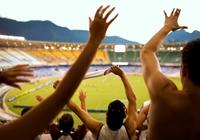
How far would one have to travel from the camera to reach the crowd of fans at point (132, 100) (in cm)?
86

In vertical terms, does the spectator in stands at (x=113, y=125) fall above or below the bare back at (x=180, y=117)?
below

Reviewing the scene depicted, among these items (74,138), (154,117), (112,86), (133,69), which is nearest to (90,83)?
(112,86)

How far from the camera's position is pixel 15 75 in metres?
0.99

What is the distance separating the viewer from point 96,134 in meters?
2.14

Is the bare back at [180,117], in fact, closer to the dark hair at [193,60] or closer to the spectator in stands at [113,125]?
the dark hair at [193,60]

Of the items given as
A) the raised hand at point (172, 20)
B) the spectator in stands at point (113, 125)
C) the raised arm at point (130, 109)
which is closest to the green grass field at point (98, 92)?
the raised arm at point (130, 109)

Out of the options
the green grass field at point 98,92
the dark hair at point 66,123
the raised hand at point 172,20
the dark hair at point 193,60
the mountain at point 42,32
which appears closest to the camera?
the dark hair at point 193,60

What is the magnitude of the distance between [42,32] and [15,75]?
1618 cm

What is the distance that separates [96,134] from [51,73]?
16.6 m

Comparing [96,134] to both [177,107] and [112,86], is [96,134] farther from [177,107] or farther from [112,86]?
[112,86]

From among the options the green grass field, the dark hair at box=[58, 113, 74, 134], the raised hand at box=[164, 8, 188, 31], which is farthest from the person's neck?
the green grass field

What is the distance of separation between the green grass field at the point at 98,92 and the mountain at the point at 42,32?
6.64 ft

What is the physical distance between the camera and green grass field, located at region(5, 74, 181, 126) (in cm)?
1254

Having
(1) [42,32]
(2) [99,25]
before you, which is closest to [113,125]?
(2) [99,25]
